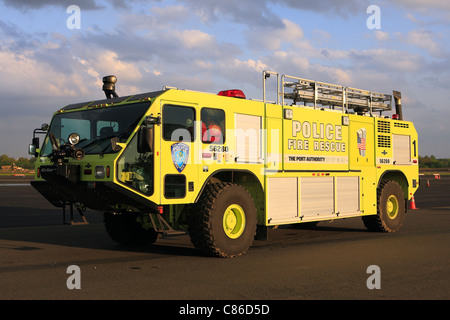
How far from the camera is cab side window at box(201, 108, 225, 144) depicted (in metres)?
9.11

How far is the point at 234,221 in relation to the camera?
9391 millimetres

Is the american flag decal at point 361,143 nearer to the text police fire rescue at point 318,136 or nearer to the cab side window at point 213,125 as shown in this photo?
the text police fire rescue at point 318,136

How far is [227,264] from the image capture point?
331 inches

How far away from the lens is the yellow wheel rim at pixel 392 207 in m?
13.3

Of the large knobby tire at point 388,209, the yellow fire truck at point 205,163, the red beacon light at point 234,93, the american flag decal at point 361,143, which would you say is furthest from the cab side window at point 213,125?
the large knobby tire at point 388,209

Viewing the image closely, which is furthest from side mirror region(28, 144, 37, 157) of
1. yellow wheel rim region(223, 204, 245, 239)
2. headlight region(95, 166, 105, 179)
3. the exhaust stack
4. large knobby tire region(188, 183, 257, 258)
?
the exhaust stack

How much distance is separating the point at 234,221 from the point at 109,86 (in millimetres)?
3495

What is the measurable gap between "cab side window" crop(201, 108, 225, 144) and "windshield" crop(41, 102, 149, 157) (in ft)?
3.61

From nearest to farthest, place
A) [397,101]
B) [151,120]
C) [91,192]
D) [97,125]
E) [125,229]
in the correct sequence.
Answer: [151,120]
[91,192]
[97,125]
[125,229]
[397,101]

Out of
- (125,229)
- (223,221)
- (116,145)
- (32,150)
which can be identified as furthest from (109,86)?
(223,221)

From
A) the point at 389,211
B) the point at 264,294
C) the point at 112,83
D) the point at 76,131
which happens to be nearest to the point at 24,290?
the point at 264,294

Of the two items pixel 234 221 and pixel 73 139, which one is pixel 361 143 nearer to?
pixel 234 221

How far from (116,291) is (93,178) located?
8.29ft
